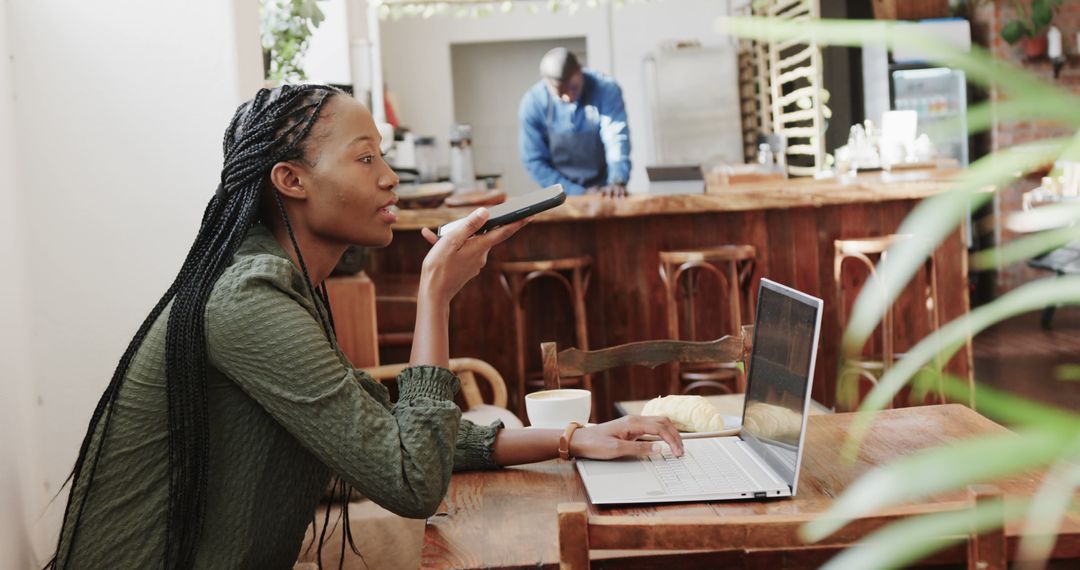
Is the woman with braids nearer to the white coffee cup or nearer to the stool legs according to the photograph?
the white coffee cup

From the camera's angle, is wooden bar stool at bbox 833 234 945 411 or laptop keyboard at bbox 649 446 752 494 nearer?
laptop keyboard at bbox 649 446 752 494

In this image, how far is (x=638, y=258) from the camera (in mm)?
4508

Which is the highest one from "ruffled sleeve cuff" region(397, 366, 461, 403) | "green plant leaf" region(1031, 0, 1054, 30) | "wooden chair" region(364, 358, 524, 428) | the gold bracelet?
"green plant leaf" region(1031, 0, 1054, 30)

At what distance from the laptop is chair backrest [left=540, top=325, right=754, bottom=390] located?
53 cm

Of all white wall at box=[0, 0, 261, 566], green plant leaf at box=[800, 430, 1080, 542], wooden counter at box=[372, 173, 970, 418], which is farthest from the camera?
wooden counter at box=[372, 173, 970, 418]

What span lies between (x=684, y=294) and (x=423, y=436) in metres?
3.19

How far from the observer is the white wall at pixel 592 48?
931cm

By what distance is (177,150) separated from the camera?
2.32 meters

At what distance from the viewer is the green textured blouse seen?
1.41 meters

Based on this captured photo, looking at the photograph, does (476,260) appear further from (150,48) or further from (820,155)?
(820,155)

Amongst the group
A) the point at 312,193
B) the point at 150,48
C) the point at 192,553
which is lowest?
the point at 192,553

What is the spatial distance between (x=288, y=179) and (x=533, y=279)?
2872mm

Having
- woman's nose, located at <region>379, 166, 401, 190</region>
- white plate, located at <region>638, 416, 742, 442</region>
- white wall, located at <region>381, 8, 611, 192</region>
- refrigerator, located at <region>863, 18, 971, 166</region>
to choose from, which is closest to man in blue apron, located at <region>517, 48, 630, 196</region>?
refrigerator, located at <region>863, 18, 971, 166</region>

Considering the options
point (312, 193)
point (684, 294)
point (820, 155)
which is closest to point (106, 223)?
point (312, 193)
